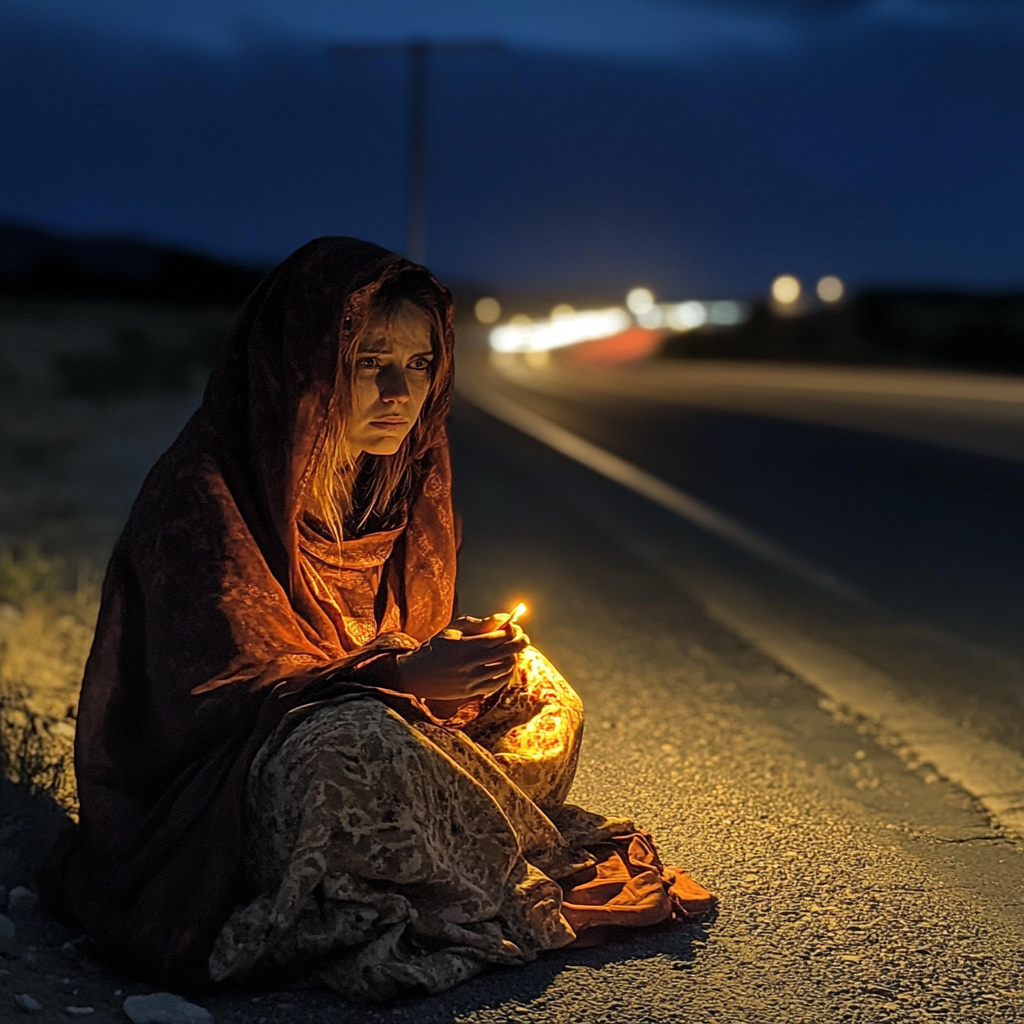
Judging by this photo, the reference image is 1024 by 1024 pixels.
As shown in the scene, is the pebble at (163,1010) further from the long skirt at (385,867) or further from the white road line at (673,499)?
the white road line at (673,499)

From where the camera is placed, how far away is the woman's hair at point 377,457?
11.9 ft

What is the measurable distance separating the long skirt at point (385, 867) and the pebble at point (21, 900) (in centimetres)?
80

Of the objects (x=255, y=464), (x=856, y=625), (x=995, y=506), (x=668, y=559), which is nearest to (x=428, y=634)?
(x=255, y=464)

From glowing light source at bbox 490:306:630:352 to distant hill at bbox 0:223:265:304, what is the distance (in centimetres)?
2112

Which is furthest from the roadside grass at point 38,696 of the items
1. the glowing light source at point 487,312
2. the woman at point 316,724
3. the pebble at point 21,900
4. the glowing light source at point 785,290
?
the glowing light source at point 487,312

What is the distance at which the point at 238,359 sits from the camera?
3.59m

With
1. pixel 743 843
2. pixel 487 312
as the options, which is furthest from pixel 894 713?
pixel 487 312

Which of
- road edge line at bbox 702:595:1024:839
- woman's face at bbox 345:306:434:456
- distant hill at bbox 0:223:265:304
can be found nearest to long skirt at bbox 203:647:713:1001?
woman's face at bbox 345:306:434:456

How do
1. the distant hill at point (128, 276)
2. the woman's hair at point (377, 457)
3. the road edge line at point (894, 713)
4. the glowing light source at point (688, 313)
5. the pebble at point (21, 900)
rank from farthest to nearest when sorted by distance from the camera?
the glowing light source at point (688, 313) < the distant hill at point (128, 276) < the road edge line at point (894, 713) < the pebble at point (21, 900) < the woman's hair at point (377, 457)

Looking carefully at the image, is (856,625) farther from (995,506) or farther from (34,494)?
(34,494)

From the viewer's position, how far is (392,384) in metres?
3.67

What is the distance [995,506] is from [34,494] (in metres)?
8.50

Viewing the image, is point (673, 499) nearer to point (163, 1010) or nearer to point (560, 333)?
point (163, 1010)

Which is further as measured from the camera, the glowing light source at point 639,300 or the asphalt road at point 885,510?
the glowing light source at point 639,300
